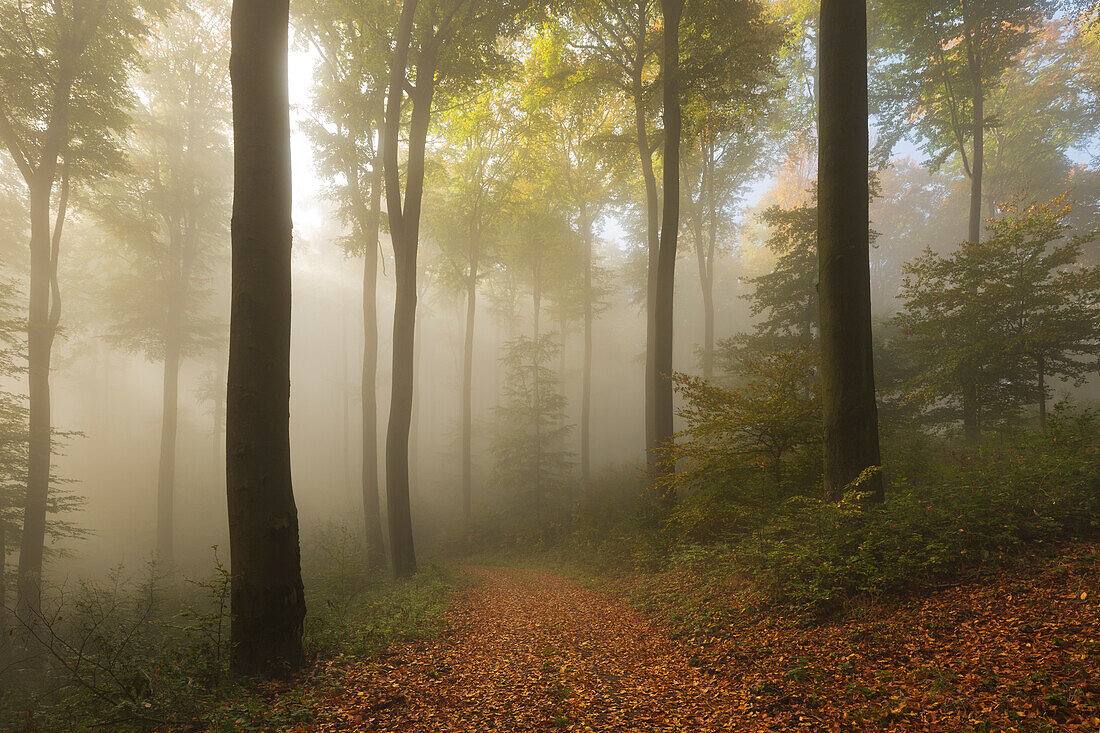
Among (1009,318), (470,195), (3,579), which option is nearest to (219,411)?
(3,579)

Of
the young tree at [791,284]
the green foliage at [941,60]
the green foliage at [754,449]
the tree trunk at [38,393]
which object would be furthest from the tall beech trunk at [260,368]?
the green foliage at [941,60]

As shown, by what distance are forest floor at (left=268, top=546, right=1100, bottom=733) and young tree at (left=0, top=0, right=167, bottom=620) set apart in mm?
10601

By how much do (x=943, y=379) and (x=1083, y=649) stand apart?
30.1 ft

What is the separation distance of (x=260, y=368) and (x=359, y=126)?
11.7 meters

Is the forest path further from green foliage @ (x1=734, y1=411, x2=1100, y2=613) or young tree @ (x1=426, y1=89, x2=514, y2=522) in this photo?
young tree @ (x1=426, y1=89, x2=514, y2=522)

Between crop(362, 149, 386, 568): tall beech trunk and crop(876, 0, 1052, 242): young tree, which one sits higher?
crop(876, 0, 1052, 242): young tree

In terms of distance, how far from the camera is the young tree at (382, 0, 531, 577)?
10.2 m

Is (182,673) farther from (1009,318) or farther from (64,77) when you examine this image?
(1009,318)

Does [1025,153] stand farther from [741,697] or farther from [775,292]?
[741,697]

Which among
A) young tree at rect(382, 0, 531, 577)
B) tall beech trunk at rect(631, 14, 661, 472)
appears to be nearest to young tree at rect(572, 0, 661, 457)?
tall beech trunk at rect(631, 14, 661, 472)

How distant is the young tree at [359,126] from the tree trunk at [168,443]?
892cm

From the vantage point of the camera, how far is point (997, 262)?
394 inches

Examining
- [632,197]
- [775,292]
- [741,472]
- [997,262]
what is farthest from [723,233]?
[741,472]

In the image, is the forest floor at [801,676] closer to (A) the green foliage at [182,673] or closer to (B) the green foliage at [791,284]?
(A) the green foliage at [182,673]
